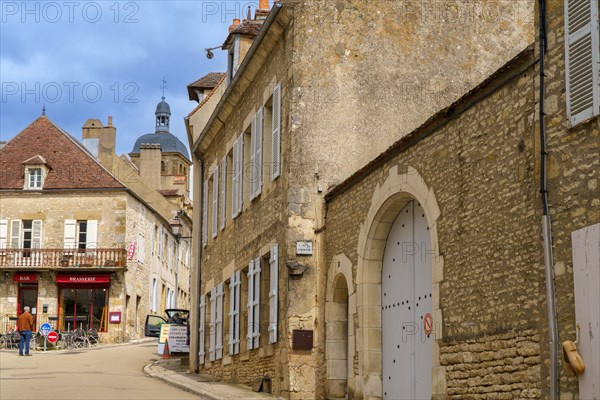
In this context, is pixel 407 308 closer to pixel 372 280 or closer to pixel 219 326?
pixel 372 280

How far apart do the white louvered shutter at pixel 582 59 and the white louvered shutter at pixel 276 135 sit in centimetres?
784

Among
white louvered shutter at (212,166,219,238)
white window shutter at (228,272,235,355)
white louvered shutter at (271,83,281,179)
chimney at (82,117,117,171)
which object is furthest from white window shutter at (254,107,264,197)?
chimney at (82,117,117,171)

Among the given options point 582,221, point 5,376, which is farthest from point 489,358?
point 5,376

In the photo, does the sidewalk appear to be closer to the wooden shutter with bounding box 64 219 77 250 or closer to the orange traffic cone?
the orange traffic cone

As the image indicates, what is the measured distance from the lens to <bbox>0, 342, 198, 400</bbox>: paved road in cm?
1467

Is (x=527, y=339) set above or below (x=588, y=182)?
below

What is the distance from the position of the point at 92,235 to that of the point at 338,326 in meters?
26.8

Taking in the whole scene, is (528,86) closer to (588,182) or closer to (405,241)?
(588,182)

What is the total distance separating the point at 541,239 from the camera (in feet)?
27.5

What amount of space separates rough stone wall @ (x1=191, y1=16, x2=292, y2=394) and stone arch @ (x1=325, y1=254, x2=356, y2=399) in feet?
2.12

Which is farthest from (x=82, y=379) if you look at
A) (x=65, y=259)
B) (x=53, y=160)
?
(x=53, y=160)

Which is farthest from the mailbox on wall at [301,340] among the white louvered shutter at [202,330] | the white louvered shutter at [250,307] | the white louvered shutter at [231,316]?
the white louvered shutter at [202,330]

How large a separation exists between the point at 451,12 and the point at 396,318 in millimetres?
5293

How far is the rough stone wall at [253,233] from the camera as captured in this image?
590 inches
